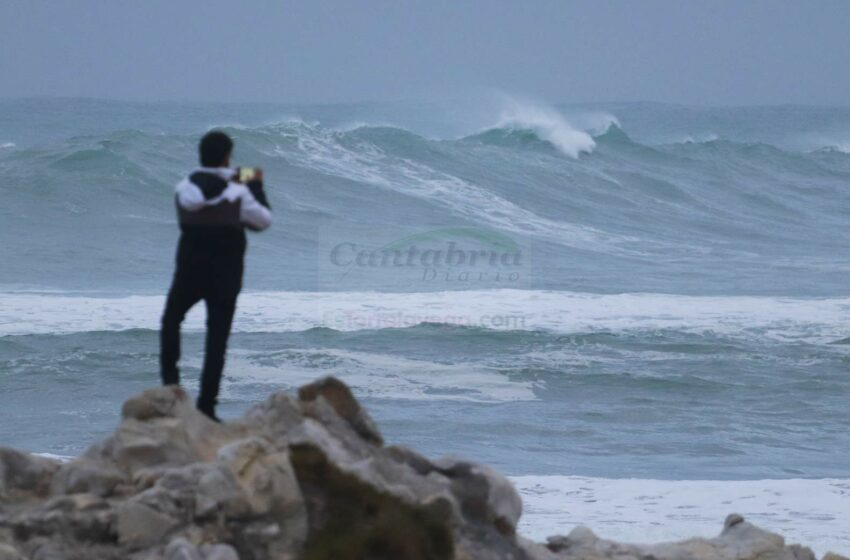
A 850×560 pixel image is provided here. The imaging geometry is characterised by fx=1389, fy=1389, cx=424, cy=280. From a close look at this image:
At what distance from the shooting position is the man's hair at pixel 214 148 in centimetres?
514

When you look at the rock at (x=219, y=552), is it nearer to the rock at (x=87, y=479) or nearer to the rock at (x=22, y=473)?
the rock at (x=87, y=479)

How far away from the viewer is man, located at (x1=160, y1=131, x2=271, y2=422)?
5043 millimetres

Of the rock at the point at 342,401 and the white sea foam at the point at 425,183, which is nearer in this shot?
the rock at the point at 342,401

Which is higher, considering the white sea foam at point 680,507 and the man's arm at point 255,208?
the man's arm at point 255,208

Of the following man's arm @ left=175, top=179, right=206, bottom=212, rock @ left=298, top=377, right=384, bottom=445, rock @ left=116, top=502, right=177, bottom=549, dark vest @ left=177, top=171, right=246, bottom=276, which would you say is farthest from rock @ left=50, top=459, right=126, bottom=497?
man's arm @ left=175, top=179, right=206, bottom=212

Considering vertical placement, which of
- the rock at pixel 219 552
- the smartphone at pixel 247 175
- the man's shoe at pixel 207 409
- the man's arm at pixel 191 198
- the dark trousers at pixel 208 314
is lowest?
the rock at pixel 219 552

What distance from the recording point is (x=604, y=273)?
878 inches

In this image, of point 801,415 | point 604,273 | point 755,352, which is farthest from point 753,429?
point 604,273

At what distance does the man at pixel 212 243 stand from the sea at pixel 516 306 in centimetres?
306

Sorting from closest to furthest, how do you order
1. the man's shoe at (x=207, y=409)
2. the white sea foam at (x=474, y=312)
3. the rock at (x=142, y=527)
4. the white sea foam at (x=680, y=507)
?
the rock at (x=142, y=527)
the man's shoe at (x=207, y=409)
the white sea foam at (x=680, y=507)
the white sea foam at (x=474, y=312)

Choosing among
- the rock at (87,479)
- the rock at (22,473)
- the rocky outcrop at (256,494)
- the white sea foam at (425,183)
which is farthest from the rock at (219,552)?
the white sea foam at (425,183)

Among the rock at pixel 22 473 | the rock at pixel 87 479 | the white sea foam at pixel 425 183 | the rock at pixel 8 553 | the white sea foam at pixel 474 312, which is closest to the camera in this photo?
the rock at pixel 8 553

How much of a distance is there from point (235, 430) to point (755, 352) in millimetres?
11040

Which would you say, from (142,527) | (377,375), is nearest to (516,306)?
(377,375)
